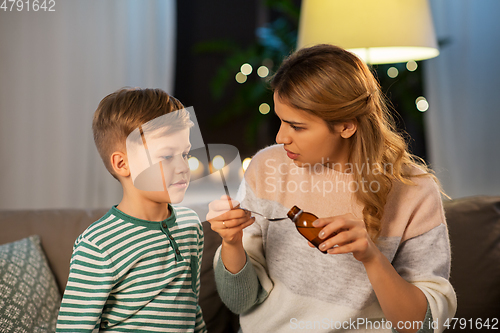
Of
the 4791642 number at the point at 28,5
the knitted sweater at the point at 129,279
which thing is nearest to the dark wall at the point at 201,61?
the 4791642 number at the point at 28,5

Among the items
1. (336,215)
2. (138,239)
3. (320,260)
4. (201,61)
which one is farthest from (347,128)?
(201,61)

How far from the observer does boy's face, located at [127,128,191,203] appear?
85 cm

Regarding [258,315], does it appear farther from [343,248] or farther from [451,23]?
[451,23]

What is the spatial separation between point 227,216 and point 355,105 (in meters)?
0.41

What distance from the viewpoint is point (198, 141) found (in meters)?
0.88

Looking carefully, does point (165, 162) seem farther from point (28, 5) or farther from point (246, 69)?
point (246, 69)

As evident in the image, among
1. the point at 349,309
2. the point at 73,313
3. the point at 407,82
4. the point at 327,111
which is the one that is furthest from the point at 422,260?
the point at 407,82

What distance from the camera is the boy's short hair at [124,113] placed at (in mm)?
935

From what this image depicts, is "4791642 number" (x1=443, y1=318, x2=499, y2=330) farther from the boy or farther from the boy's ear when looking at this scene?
the boy's ear

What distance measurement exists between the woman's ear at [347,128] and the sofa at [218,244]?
618 millimetres

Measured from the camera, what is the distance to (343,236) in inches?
34.0

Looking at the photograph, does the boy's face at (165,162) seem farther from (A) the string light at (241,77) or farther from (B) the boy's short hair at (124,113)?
(A) the string light at (241,77)

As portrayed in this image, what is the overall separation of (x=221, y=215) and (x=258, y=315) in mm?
418

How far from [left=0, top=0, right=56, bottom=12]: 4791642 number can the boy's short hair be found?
2.01 metres
